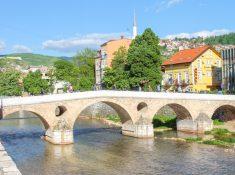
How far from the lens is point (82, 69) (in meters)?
110

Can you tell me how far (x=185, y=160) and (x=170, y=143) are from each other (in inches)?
344

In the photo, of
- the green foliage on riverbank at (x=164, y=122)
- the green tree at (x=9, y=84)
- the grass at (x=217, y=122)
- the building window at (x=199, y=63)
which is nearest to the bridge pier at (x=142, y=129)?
the green foliage on riverbank at (x=164, y=122)

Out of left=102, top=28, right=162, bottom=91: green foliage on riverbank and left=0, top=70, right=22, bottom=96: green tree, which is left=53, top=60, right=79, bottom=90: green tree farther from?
left=102, top=28, right=162, bottom=91: green foliage on riverbank

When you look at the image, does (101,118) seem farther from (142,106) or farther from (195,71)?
(142,106)

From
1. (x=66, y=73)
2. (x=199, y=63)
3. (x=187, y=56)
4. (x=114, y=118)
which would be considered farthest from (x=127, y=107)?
(x=66, y=73)

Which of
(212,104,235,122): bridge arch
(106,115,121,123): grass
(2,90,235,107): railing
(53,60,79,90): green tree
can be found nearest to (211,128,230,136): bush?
(2,90,235,107): railing

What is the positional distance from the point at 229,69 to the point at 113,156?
3396 cm

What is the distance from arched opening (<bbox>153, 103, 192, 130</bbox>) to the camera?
55291 mm

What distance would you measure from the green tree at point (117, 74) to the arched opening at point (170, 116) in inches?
471

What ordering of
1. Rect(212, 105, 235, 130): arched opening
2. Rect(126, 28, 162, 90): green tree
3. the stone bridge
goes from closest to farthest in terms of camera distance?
the stone bridge → Rect(212, 105, 235, 130): arched opening → Rect(126, 28, 162, 90): green tree

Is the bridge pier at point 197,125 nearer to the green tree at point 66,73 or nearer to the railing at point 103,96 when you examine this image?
the railing at point 103,96

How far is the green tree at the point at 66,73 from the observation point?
3895 inches

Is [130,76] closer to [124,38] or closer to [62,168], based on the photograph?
[124,38]

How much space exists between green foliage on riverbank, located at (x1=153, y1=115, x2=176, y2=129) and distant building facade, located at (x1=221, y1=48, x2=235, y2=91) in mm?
12795
